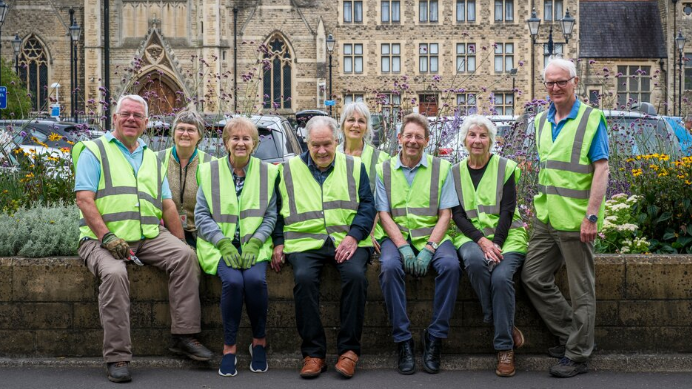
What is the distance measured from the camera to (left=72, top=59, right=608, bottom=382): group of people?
19.4 ft

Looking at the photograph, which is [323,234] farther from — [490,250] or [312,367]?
[490,250]

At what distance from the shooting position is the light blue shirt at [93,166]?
6.11m

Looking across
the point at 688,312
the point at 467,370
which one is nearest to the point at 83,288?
the point at 467,370

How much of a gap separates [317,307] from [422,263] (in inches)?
29.5

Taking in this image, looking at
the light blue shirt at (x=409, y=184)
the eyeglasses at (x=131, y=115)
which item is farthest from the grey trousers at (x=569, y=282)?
the eyeglasses at (x=131, y=115)

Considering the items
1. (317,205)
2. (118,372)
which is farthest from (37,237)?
(317,205)

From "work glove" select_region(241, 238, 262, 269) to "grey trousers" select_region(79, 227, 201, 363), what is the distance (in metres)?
0.36

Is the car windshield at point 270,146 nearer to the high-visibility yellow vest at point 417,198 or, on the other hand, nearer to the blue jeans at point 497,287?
the high-visibility yellow vest at point 417,198

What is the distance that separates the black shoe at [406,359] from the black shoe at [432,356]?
0.08m

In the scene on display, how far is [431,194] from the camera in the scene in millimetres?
6434

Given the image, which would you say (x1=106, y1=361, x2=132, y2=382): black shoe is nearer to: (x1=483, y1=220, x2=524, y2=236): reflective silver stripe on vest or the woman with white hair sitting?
the woman with white hair sitting

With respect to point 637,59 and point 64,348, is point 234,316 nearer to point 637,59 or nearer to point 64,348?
point 64,348

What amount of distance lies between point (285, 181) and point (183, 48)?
3736 centimetres

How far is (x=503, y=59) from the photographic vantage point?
4250cm
